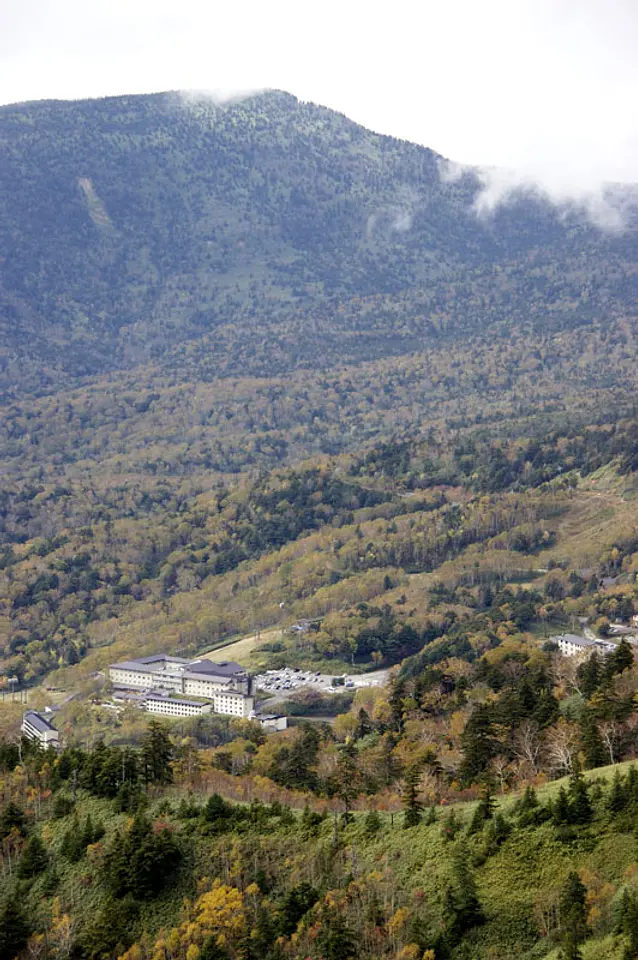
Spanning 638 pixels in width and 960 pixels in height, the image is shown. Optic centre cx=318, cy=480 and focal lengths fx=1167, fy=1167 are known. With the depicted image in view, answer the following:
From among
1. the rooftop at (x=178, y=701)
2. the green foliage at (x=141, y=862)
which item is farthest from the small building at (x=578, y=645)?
the green foliage at (x=141, y=862)

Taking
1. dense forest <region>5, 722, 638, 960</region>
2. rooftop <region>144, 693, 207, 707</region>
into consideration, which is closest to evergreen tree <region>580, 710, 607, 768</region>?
dense forest <region>5, 722, 638, 960</region>

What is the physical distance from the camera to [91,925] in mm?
48750

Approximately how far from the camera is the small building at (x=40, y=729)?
87312mm

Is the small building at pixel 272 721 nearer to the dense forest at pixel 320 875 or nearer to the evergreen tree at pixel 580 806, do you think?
the dense forest at pixel 320 875

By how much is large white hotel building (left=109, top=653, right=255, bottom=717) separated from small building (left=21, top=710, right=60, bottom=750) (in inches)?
428

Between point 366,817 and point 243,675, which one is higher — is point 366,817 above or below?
above

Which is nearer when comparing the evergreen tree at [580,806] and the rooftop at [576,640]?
the evergreen tree at [580,806]

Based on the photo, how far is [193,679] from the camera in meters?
102

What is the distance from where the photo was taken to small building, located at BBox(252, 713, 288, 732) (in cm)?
9038

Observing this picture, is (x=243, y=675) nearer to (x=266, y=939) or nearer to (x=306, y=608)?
(x=306, y=608)

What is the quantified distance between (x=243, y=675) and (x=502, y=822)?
57.0 m

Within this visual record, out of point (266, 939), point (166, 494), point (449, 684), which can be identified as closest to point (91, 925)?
point (266, 939)

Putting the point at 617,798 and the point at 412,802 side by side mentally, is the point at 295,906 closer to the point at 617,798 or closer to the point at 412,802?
the point at 412,802

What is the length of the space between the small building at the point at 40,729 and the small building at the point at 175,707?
8933 millimetres
